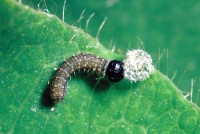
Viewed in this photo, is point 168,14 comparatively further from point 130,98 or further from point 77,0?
point 130,98

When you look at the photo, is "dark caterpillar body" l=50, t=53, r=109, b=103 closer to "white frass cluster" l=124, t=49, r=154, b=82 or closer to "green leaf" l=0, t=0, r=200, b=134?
"green leaf" l=0, t=0, r=200, b=134

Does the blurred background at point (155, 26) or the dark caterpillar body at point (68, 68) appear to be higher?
the blurred background at point (155, 26)

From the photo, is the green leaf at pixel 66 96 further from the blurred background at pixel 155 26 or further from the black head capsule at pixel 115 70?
the blurred background at pixel 155 26

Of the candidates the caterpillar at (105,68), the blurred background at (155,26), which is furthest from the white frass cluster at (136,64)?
the blurred background at (155,26)

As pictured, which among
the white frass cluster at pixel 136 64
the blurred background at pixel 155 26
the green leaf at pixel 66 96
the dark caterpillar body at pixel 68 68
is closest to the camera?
the green leaf at pixel 66 96

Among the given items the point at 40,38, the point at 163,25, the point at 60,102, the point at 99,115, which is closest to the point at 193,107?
the point at 99,115

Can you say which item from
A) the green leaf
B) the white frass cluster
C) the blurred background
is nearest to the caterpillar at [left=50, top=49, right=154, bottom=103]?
the white frass cluster
